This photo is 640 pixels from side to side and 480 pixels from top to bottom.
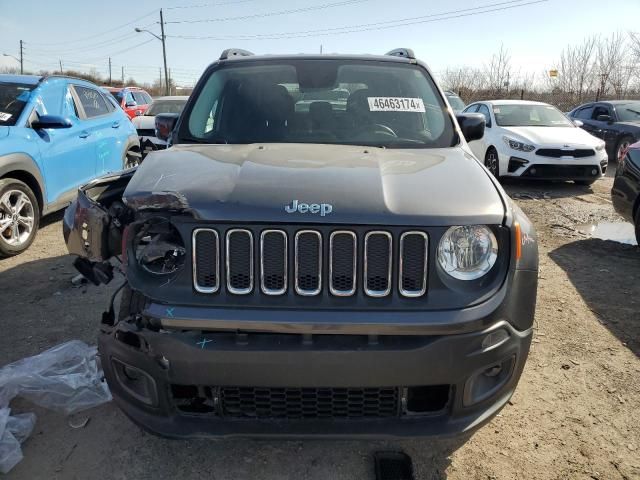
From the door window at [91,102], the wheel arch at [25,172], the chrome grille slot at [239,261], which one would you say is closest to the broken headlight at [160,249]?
the chrome grille slot at [239,261]

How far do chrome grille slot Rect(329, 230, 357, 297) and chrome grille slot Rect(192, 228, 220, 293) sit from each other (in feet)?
1.51

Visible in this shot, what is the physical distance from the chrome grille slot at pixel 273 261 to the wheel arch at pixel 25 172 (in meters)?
4.33

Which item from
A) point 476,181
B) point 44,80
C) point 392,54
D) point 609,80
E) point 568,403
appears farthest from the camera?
point 609,80

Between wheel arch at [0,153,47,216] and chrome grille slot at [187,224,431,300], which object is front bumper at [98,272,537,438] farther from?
wheel arch at [0,153,47,216]

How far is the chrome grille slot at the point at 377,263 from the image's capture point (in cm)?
201

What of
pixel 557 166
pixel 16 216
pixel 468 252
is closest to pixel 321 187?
pixel 468 252

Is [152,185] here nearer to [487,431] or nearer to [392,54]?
[487,431]

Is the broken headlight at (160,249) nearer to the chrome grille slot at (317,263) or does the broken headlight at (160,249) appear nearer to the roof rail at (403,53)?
the chrome grille slot at (317,263)

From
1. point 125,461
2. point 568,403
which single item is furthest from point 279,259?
point 568,403

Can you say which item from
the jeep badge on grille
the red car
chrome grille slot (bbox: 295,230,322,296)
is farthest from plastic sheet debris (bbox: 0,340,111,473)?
the red car

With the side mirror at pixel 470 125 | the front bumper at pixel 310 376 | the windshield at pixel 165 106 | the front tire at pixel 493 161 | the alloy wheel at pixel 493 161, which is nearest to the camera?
the front bumper at pixel 310 376

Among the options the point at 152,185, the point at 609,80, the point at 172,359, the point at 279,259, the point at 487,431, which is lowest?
the point at 487,431

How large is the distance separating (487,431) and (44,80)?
6198 millimetres

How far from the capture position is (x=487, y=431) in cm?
276
